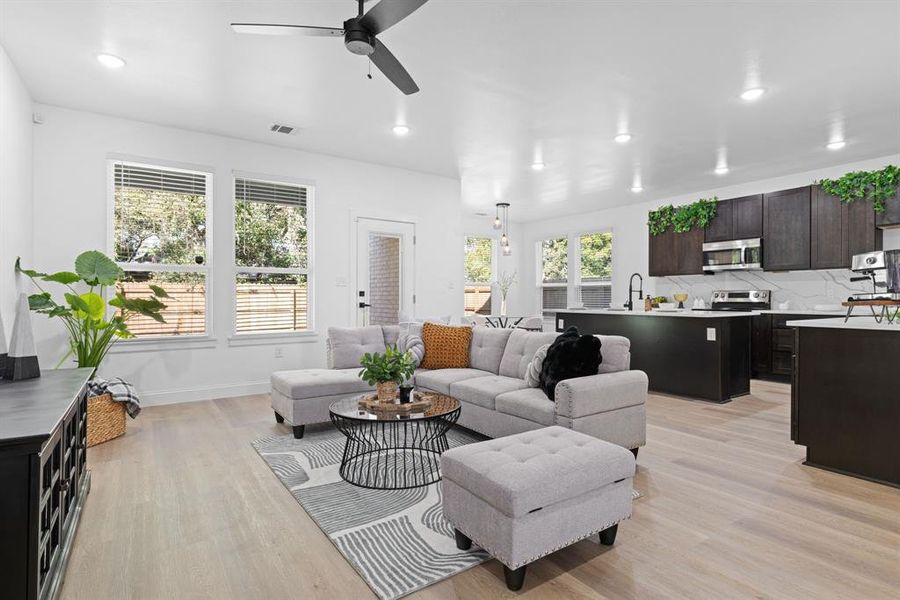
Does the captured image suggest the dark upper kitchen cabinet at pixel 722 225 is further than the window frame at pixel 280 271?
Yes

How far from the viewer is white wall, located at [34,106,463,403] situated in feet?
14.2

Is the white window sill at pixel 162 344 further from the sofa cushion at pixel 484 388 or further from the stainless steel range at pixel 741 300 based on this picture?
the stainless steel range at pixel 741 300

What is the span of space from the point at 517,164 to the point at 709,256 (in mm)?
3208

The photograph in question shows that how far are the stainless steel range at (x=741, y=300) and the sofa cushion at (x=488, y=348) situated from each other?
4381 mm

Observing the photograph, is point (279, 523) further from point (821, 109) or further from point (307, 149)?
point (821, 109)

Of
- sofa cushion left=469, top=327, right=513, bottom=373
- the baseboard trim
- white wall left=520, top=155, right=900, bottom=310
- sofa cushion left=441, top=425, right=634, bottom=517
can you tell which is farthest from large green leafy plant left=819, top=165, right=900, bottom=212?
the baseboard trim

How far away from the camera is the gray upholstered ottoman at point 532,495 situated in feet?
5.92

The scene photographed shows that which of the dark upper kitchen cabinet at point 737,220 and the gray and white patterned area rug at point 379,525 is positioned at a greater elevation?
the dark upper kitchen cabinet at point 737,220

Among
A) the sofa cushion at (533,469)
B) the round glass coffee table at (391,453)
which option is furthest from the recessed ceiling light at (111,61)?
the sofa cushion at (533,469)

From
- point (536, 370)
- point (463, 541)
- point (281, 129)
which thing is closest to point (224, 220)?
point (281, 129)

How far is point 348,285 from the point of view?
594cm

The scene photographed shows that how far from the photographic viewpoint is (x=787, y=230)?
20.3 feet

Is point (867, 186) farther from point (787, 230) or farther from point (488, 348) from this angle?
point (488, 348)

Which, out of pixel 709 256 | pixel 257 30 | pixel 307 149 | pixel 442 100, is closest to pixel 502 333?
pixel 442 100
